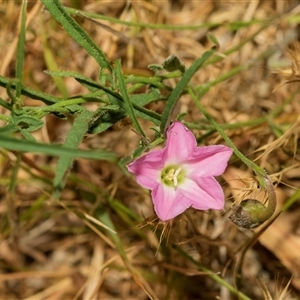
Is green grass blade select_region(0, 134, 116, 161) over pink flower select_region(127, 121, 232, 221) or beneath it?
over

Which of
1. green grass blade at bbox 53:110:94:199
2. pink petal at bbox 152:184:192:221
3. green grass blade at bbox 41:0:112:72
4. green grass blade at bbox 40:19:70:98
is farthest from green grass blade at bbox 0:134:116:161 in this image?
green grass blade at bbox 40:19:70:98

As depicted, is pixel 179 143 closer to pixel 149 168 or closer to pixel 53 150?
pixel 149 168

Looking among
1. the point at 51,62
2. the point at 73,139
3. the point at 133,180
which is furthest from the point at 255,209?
the point at 51,62

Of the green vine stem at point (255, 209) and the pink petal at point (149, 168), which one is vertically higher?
the pink petal at point (149, 168)

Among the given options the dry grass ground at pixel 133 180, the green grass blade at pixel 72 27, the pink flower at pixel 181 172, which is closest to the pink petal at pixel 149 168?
the pink flower at pixel 181 172

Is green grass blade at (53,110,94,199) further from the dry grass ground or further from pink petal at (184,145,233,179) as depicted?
the dry grass ground

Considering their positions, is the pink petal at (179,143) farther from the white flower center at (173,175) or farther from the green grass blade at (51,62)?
the green grass blade at (51,62)
